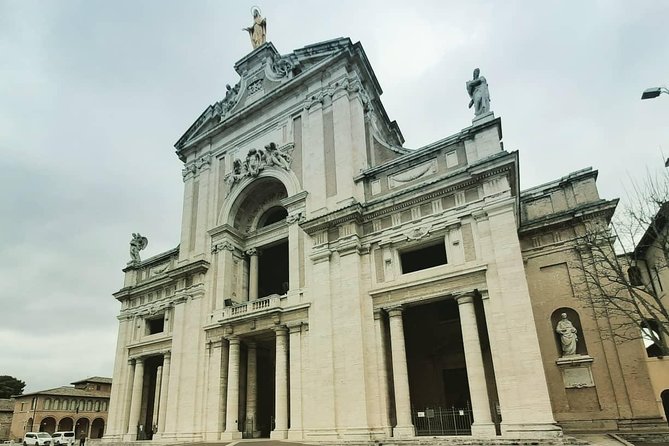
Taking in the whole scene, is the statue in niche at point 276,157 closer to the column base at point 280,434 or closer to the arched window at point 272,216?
the arched window at point 272,216

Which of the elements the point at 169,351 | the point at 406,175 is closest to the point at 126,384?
the point at 169,351

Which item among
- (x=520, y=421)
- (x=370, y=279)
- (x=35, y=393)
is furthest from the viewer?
(x=35, y=393)

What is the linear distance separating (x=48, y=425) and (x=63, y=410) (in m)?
1.89

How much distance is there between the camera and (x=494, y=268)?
53.5ft

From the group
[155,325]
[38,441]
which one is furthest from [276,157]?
[38,441]

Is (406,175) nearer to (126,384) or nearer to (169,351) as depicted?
(169,351)

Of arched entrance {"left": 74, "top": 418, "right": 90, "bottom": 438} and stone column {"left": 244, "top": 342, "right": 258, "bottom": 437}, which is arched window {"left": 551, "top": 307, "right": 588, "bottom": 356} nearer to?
stone column {"left": 244, "top": 342, "right": 258, "bottom": 437}

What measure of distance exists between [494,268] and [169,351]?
18.6 m

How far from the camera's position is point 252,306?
21953mm

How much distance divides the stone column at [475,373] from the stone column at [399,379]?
2.40m

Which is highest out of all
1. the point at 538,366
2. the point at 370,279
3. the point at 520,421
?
the point at 370,279

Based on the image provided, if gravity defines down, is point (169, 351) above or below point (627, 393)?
above

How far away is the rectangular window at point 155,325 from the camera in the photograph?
28098 mm

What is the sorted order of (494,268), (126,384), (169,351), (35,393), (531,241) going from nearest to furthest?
1. (494,268)
2. (531,241)
3. (169,351)
4. (126,384)
5. (35,393)
